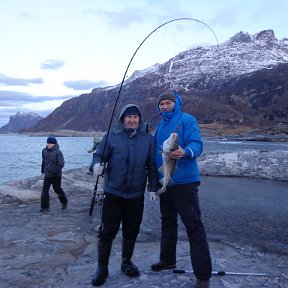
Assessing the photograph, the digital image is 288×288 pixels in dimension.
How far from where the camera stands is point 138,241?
701 cm

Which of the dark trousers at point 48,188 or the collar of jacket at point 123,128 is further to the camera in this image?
the dark trousers at point 48,188

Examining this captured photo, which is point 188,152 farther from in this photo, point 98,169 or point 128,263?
point 128,263

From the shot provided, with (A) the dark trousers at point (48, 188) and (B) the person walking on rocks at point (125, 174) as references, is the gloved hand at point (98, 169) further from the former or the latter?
(A) the dark trousers at point (48, 188)

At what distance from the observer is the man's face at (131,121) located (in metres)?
4.85

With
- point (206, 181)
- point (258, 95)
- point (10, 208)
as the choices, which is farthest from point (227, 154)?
point (258, 95)

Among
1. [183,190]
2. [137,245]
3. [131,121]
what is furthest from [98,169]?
[137,245]

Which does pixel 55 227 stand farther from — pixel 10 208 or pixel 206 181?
pixel 206 181

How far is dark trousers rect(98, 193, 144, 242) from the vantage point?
482 centimetres

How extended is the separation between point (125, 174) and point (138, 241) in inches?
103

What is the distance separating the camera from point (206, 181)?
15.6 m

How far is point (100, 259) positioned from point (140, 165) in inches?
49.2

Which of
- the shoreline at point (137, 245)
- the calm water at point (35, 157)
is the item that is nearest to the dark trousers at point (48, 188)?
the shoreline at point (137, 245)

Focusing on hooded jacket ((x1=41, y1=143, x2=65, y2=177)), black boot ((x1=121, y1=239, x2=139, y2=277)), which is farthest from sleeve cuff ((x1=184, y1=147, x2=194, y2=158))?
hooded jacket ((x1=41, y1=143, x2=65, y2=177))

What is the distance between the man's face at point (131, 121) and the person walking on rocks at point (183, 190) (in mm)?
309
